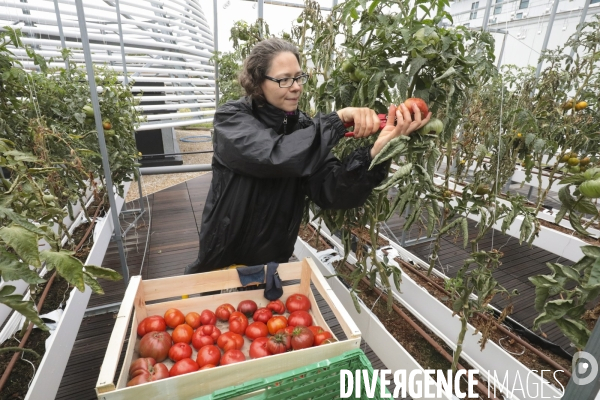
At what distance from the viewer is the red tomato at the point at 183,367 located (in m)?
0.96

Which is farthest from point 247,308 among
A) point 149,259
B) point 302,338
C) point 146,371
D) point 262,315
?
point 149,259

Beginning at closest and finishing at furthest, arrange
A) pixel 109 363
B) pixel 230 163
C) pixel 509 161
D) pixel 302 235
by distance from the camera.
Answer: pixel 109 363, pixel 230 163, pixel 509 161, pixel 302 235

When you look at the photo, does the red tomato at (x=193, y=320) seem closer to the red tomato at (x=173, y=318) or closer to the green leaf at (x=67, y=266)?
the red tomato at (x=173, y=318)

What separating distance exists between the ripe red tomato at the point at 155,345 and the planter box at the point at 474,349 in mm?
1122

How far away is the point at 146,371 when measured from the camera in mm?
926

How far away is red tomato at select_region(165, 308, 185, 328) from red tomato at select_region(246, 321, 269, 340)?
0.79 feet

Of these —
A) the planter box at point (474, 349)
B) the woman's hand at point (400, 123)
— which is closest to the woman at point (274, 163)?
the woman's hand at point (400, 123)

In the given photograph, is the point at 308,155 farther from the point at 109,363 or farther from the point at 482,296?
the point at 482,296

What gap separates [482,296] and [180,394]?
1.10 meters

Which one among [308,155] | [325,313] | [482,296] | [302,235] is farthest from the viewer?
[302,235]

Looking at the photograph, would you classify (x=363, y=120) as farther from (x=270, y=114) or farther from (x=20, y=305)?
(x=20, y=305)

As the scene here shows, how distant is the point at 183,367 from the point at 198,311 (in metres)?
0.32

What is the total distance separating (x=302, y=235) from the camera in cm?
308

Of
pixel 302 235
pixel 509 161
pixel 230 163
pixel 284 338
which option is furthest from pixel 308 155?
pixel 302 235
